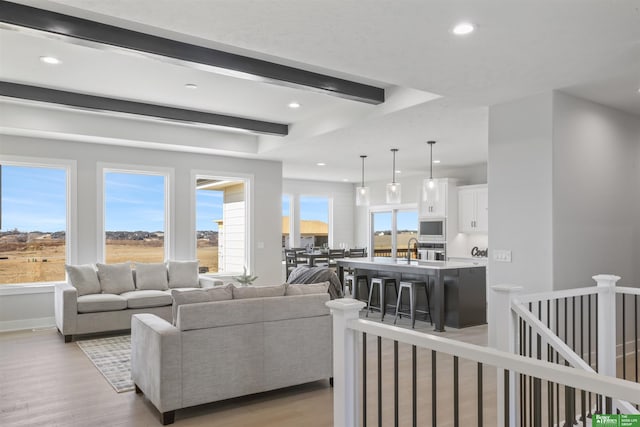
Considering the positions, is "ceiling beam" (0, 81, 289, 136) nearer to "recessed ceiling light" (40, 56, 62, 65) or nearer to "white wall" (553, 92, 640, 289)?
"recessed ceiling light" (40, 56, 62, 65)

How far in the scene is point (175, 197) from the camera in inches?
311

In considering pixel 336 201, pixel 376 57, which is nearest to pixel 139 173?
pixel 376 57

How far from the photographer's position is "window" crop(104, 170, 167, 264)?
24.6 ft

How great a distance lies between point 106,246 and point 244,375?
4.74m

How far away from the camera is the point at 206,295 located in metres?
3.66

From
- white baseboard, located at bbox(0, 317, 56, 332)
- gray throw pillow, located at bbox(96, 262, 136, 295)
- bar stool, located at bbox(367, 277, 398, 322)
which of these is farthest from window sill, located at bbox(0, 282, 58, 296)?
bar stool, located at bbox(367, 277, 398, 322)

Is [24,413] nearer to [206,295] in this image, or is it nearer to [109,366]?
[109,366]

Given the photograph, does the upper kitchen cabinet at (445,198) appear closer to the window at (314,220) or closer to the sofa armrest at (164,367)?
the window at (314,220)

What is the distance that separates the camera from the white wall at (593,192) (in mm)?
4562

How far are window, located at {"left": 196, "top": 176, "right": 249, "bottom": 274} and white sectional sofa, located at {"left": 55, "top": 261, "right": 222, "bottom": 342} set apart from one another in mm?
1188

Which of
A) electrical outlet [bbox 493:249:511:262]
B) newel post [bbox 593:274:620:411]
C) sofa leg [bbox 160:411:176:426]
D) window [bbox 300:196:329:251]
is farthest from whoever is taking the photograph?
window [bbox 300:196:329:251]

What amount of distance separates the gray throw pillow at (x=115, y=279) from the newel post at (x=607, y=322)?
571cm

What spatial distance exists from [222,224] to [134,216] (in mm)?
1587

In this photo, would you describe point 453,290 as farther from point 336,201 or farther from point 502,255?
point 336,201
